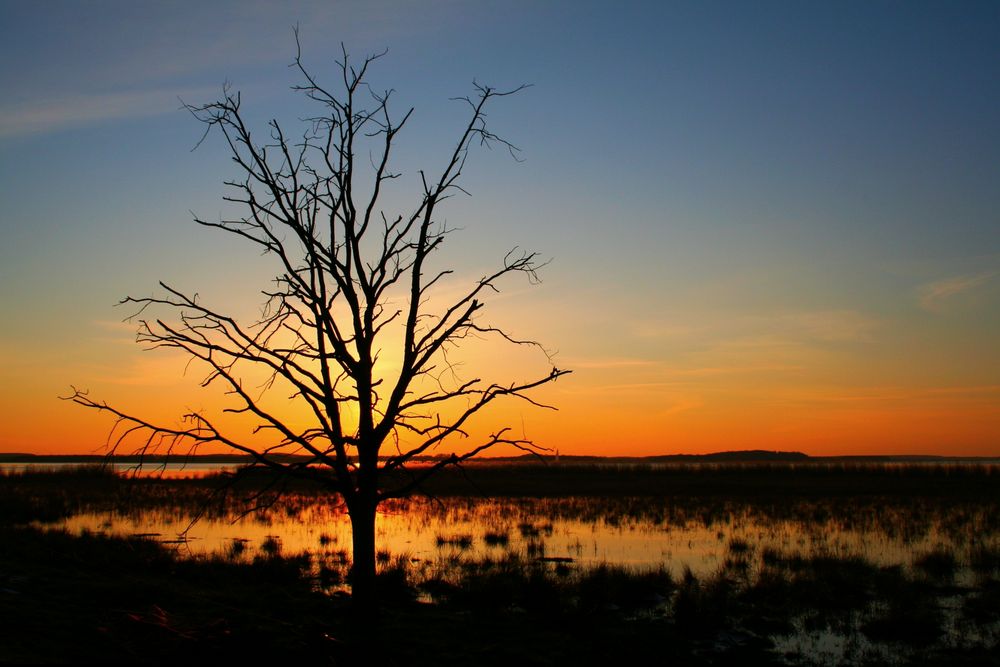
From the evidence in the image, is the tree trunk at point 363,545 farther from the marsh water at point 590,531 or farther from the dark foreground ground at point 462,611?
the marsh water at point 590,531

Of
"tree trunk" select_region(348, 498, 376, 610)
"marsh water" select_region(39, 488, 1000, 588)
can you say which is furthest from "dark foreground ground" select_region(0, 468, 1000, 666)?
"marsh water" select_region(39, 488, 1000, 588)

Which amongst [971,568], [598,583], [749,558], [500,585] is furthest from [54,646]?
[971,568]

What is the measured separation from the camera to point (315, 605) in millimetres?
11828

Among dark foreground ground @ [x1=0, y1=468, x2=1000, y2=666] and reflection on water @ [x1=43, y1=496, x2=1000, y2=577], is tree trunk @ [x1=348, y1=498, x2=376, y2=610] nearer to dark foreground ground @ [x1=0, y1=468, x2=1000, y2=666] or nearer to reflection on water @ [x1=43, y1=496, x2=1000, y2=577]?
dark foreground ground @ [x1=0, y1=468, x2=1000, y2=666]

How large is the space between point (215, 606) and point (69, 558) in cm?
436

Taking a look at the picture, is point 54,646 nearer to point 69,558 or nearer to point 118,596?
point 118,596

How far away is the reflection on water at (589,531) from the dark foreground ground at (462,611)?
194 cm

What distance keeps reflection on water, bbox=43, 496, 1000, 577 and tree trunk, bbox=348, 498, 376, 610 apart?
9.19 metres

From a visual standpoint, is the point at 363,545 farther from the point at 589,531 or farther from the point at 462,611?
the point at 589,531

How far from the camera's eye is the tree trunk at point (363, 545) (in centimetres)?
976

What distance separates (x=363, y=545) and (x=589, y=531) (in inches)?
654

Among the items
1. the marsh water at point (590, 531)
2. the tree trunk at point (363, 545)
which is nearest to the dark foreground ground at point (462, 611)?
the tree trunk at point (363, 545)

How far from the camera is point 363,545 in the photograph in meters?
9.80

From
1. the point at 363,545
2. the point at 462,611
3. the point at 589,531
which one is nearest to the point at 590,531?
the point at 589,531
